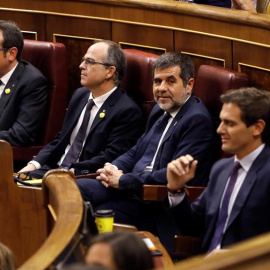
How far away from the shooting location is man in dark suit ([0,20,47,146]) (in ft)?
7.14

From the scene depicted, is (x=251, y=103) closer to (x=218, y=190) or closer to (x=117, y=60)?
(x=218, y=190)

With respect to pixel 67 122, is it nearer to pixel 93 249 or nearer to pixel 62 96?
pixel 62 96

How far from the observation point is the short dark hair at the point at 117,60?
203 cm

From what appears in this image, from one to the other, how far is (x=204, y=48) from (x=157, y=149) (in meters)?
0.34

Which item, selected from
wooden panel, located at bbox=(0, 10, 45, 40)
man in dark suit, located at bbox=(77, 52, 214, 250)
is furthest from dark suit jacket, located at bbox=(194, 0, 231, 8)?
man in dark suit, located at bbox=(77, 52, 214, 250)

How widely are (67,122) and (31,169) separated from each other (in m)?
0.15

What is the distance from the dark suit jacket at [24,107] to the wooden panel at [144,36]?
26 centimetres

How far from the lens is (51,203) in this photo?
1.28m

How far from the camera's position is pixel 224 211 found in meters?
1.33

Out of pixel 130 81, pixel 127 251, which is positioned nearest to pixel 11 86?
pixel 130 81

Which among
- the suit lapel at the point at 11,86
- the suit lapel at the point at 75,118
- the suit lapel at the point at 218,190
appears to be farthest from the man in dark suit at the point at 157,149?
the suit lapel at the point at 11,86

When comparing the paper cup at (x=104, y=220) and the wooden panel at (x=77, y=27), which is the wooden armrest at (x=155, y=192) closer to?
the paper cup at (x=104, y=220)

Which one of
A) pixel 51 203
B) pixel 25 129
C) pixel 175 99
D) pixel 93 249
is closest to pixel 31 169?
pixel 25 129

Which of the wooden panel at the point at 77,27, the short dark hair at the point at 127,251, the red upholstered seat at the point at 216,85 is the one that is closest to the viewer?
the short dark hair at the point at 127,251
